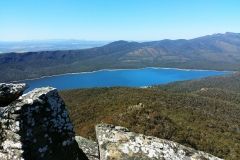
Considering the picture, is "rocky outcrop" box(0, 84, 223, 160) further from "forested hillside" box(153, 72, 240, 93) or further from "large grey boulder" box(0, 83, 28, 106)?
"forested hillside" box(153, 72, 240, 93)

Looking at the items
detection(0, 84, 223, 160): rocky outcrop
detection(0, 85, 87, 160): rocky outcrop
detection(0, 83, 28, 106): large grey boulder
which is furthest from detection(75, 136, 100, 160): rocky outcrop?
detection(0, 83, 28, 106): large grey boulder

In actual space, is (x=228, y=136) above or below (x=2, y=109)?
below

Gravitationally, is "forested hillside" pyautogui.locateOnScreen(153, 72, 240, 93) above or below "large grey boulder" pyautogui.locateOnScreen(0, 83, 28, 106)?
below

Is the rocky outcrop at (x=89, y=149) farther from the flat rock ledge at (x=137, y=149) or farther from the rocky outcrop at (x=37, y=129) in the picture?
A: the rocky outcrop at (x=37, y=129)

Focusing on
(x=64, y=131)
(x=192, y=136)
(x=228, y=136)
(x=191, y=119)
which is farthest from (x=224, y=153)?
(x=64, y=131)

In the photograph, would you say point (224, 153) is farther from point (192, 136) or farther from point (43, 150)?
point (43, 150)

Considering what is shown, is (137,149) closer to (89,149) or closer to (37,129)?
(37,129)
